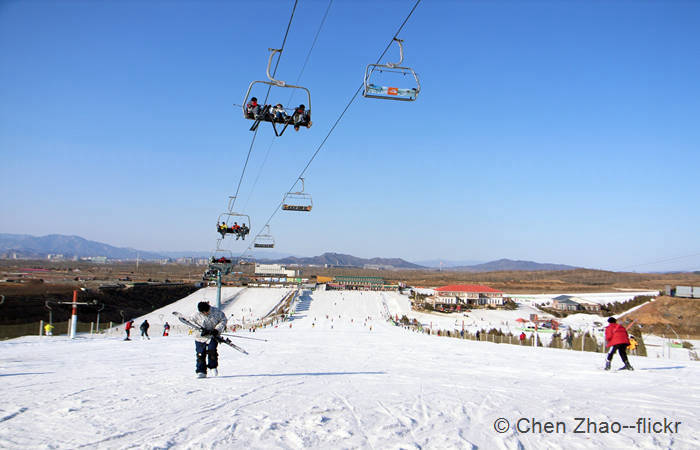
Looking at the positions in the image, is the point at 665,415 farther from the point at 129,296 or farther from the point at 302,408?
the point at 129,296

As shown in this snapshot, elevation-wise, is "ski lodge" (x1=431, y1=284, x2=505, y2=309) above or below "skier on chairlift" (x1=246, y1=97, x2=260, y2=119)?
below

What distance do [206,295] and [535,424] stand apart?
71.6 metres

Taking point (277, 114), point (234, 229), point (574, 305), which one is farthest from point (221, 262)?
point (574, 305)

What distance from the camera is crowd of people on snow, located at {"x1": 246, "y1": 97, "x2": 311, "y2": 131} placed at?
10.0m

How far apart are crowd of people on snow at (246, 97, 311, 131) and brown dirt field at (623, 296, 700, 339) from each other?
1347 inches

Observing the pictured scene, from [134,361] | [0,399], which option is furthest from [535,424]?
[134,361]

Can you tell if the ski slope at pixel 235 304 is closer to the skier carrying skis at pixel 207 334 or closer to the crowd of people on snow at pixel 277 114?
the crowd of people on snow at pixel 277 114

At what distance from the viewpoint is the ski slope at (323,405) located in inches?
142

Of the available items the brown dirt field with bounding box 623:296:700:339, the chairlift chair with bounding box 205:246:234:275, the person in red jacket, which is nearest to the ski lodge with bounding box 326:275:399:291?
the brown dirt field with bounding box 623:296:700:339

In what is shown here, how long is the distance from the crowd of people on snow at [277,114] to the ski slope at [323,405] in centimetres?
526

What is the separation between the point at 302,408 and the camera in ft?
14.7

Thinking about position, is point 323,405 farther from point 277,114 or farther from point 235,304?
point 235,304

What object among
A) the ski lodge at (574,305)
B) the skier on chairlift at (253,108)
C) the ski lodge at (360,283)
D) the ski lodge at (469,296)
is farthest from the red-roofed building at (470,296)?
the skier on chairlift at (253,108)

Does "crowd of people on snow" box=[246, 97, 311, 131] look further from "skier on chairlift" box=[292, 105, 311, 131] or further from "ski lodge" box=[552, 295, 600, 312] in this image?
"ski lodge" box=[552, 295, 600, 312]
